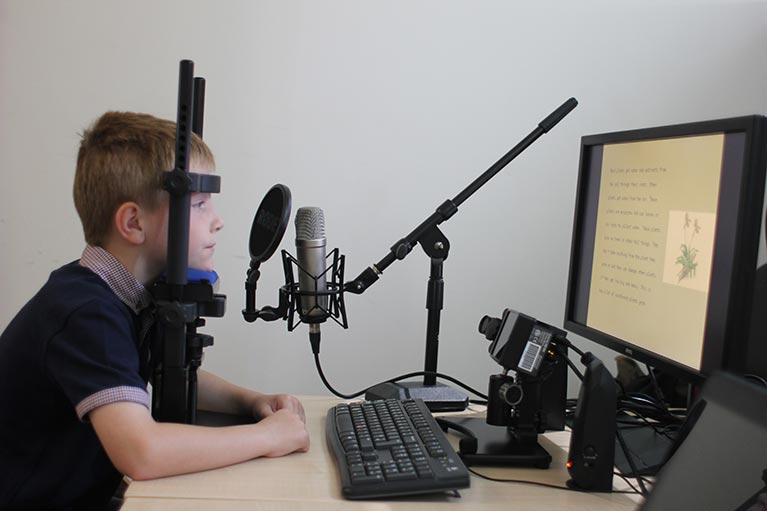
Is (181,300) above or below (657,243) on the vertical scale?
below

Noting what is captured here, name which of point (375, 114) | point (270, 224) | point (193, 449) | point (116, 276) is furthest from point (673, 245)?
point (375, 114)

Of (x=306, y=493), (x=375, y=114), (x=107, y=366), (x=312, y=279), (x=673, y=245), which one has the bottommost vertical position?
(x=306, y=493)

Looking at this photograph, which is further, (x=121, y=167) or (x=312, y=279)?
(x=312, y=279)

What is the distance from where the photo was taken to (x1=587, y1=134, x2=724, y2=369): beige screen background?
40.6 inches

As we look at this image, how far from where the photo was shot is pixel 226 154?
1.95m

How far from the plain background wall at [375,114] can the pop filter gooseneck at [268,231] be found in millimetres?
732

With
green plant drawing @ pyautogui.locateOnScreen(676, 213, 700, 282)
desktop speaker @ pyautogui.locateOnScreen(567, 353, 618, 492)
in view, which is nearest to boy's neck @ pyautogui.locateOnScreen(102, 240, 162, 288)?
desktop speaker @ pyautogui.locateOnScreen(567, 353, 618, 492)

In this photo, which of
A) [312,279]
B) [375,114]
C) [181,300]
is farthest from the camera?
[375,114]

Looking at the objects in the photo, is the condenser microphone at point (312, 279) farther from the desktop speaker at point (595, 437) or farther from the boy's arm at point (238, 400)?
the desktop speaker at point (595, 437)

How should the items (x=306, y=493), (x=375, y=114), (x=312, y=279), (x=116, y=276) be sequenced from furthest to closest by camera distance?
(x=375, y=114) → (x=312, y=279) → (x=116, y=276) → (x=306, y=493)

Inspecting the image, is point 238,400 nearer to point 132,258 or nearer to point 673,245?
point 132,258

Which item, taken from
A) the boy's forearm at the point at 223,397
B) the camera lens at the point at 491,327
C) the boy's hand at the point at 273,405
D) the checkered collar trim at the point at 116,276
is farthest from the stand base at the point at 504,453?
the checkered collar trim at the point at 116,276

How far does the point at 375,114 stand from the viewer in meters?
1.98

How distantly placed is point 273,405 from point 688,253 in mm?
662
